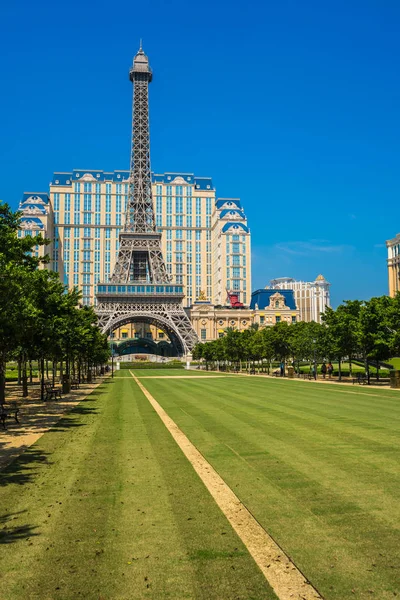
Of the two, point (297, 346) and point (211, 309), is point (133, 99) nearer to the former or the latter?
point (211, 309)

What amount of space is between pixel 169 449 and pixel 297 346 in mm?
55574

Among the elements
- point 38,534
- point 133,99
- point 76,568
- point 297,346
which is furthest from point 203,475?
point 133,99

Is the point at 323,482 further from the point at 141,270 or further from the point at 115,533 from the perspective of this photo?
the point at 141,270

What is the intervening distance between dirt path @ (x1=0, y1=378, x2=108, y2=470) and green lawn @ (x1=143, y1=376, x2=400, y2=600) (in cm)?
561

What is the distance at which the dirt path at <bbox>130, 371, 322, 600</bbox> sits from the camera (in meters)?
6.91

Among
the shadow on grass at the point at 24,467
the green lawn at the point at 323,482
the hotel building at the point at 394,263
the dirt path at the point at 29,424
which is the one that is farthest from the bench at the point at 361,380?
the hotel building at the point at 394,263

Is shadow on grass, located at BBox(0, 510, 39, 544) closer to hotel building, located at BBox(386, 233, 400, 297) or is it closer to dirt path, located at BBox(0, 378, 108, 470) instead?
dirt path, located at BBox(0, 378, 108, 470)

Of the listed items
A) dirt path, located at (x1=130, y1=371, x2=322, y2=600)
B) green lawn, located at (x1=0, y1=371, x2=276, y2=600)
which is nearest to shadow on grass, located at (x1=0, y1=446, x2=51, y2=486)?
green lawn, located at (x1=0, y1=371, x2=276, y2=600)

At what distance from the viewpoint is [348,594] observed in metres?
6.70

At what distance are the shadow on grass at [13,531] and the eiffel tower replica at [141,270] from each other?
352 ft

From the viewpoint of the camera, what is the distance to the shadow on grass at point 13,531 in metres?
8.72

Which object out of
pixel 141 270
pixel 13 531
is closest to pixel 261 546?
pixel 13 531

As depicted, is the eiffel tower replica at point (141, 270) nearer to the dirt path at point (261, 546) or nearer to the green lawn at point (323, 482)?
the green lawn at point (323, 482)

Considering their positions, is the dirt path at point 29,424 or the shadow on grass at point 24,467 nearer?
the shadow on grass at point 24,467
